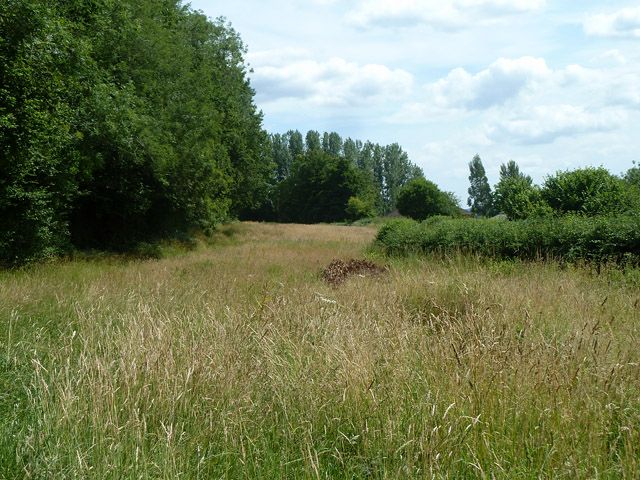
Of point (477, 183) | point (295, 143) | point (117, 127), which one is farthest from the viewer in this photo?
point (295, 143)

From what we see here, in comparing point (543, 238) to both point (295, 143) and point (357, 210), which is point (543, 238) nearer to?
point (357, 210)

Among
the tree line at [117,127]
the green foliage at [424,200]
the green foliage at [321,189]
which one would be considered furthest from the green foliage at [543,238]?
the green foliage at [321,189]

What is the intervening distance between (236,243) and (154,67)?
40.7 ft

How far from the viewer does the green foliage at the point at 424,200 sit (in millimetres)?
72938

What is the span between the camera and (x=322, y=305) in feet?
24.8

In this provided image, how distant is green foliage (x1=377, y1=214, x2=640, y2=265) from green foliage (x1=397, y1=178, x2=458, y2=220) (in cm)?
5090

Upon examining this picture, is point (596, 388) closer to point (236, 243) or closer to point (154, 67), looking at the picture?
point (154, 67)

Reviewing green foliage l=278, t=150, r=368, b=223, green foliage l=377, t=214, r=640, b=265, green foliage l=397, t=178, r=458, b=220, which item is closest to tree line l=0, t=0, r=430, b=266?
green foliage l=377, t=214, r=640, b=265

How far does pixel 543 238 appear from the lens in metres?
16.7

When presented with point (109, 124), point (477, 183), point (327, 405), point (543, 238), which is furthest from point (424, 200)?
point (327, 405)

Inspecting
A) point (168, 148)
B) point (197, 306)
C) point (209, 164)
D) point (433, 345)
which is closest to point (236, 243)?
point (209, 164)

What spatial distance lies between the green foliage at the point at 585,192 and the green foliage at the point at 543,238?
6.18 metres

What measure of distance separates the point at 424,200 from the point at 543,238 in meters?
57.7

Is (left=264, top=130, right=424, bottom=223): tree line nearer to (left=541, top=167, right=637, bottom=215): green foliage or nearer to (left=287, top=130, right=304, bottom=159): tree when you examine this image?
(left=287, top=130, right=304, bottom=159): tree
